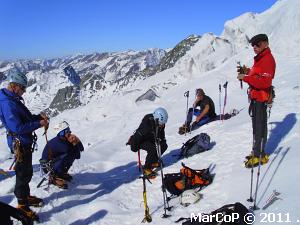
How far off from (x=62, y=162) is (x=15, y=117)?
276cm

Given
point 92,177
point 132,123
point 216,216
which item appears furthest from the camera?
point 132,123

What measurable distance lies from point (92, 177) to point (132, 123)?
13950 millimetres

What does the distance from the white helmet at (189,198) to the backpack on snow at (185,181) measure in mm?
398

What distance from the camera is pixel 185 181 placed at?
9.16m

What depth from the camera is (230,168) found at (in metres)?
10.1

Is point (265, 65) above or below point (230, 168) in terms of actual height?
above

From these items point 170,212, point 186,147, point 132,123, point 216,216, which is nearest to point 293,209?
point 216,216

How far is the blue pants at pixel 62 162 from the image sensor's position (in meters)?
10.3

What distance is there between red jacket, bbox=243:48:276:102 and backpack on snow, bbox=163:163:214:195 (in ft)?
7.89

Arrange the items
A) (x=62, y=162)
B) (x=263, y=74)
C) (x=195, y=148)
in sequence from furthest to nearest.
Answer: (x=195, y=148)
(x=62, y=162)
(x=263, y=74)

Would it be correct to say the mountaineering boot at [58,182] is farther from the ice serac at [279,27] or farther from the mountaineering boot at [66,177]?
the ice serac at [279,27]


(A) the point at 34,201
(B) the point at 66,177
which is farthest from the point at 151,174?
(A) the point at 34,201

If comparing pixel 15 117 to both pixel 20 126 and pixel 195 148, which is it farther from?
pixel 195 148

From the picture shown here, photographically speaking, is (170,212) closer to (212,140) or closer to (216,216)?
(216,216)
